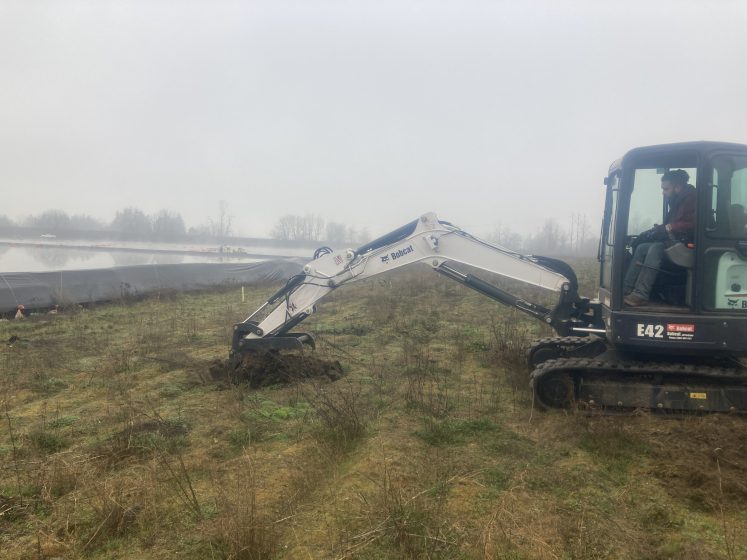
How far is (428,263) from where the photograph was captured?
7609 millimetres

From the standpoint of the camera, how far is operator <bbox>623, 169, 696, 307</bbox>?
5.70 meters

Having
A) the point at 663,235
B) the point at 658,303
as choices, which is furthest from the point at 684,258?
the point at 658,303

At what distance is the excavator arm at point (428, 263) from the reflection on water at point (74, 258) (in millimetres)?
18746

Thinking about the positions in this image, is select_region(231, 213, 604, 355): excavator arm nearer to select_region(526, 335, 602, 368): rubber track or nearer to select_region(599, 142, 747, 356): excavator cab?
select_region(526, 335, 602, 368): rubber track

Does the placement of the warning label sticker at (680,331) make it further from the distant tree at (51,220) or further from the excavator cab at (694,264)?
the distant tree at (51,220)

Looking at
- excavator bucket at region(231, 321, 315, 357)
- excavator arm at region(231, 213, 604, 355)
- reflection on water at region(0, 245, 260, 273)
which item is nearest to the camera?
excavator arm at region(231, 213, 604, 355)

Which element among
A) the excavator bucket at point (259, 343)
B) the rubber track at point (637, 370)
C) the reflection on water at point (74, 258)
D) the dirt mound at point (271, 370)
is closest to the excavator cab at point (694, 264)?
the rubber track at point (637, 370)

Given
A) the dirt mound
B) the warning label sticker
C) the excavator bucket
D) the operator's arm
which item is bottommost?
the dirt mound

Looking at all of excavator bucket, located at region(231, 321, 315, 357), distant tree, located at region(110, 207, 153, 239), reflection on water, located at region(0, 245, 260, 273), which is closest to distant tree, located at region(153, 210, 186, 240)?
distant tree, located at region(110, 207, 153, 239)

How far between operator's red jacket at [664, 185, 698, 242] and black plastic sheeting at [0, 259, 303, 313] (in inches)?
676

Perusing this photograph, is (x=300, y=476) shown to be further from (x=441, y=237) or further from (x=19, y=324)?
(x=19, y=324)

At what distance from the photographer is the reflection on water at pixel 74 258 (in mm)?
24859

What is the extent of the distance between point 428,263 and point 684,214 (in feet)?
10.7

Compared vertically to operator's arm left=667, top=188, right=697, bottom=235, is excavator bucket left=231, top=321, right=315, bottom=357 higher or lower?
lower
